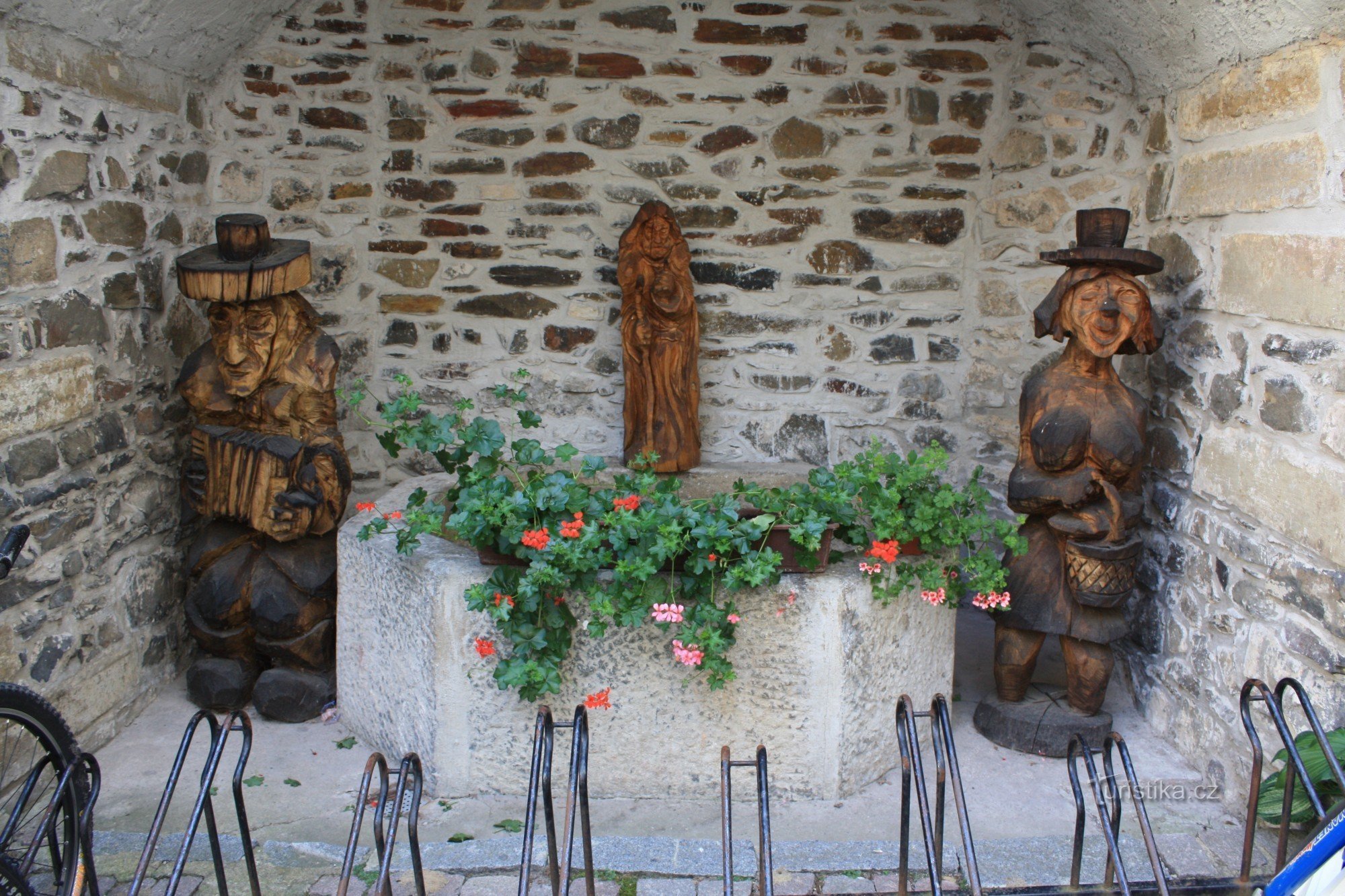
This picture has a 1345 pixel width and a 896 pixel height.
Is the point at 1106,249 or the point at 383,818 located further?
the point at 1106,249

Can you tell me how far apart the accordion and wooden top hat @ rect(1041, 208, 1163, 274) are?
2.57 metres

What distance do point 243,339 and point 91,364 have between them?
467mm

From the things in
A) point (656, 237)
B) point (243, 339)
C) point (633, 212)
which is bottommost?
point (243, 339)

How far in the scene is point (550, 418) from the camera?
4652 millimetres

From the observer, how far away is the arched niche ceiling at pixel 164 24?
3.11 meters

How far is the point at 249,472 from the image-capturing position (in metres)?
3.57

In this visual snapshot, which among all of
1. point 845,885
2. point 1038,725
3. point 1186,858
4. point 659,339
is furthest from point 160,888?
point 1186,858

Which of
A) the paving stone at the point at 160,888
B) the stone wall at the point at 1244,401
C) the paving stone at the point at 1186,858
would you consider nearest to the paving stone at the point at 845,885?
the paving stone at the point at 1186,858

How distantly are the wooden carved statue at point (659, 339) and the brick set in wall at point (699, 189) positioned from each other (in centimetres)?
24

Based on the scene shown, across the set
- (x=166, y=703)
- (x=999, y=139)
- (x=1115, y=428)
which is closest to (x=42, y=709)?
(x=166, y=703)

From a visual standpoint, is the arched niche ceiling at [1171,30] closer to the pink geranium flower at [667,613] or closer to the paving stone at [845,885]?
the pink geranium flower at [667,613]

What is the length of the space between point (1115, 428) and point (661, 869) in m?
1.87

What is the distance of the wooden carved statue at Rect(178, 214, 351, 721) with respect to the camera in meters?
3.57

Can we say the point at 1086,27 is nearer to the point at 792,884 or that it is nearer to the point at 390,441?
the point at 390,441
